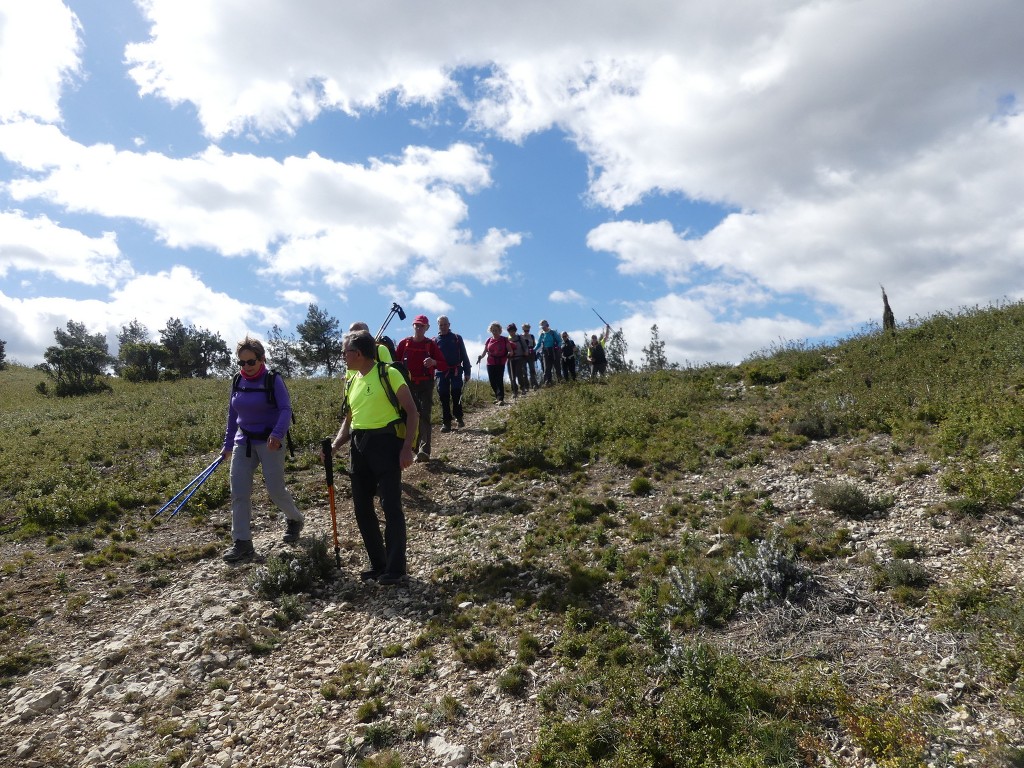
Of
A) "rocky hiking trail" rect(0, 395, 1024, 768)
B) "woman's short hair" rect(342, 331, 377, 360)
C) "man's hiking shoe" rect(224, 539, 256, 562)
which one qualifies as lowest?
"rocky hiking trail" rect(0, 395, 1024, 768)

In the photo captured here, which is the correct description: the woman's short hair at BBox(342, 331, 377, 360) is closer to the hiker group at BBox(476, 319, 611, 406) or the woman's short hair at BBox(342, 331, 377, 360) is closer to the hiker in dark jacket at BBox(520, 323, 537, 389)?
the hiker group at BBox(476, 319, 611, 406)

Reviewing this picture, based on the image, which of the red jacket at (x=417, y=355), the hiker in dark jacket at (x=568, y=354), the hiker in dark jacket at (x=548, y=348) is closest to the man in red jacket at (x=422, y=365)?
the red jacket at (x=417, y=355)

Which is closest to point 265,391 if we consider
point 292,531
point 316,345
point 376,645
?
point 292,531

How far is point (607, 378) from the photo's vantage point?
60.1ft

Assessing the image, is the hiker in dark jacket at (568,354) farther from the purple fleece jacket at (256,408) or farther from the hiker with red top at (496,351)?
the purple fleece jacket at (256,408)

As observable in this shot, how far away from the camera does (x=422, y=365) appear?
470 inches

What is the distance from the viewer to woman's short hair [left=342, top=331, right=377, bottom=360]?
23.5 feet

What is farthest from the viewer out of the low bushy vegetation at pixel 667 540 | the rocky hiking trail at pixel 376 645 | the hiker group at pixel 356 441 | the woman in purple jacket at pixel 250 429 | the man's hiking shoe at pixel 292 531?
the man's hiking shoe at pixel 292 531

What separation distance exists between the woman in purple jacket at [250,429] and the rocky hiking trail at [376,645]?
0.60 metres

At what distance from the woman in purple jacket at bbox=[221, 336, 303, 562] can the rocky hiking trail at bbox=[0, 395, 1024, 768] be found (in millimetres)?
597

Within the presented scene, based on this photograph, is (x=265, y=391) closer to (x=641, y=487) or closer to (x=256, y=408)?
(x=256, y=408)

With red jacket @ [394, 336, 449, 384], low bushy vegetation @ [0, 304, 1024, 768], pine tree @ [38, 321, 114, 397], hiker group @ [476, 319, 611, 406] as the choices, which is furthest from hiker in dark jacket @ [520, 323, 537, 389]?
pine tree @ [38, 321, 114, 397]

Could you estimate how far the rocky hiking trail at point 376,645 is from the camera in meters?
4.78

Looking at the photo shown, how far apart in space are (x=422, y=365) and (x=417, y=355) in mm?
253
